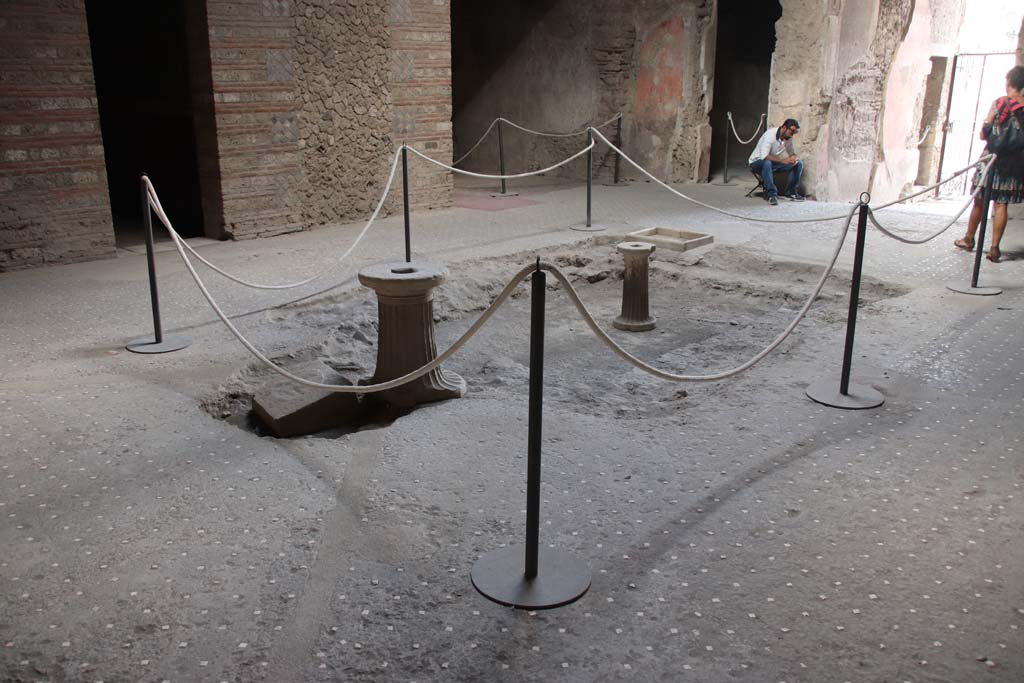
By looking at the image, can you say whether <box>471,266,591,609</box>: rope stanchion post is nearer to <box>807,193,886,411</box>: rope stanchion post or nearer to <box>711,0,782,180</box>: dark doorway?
<box>807,193,886,411</box>: rope stanchion post

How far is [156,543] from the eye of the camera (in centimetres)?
279

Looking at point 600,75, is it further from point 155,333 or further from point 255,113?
point 155,333

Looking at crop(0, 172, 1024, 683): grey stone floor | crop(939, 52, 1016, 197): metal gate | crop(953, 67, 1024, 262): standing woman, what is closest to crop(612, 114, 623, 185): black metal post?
crop(953, 67, 1024, 262): standing woman

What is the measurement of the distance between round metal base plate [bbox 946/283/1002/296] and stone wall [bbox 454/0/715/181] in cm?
585

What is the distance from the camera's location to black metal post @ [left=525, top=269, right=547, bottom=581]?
8.07 feet

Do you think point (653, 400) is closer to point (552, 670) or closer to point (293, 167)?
point (552, 670)

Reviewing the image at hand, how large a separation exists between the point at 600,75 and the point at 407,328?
8.36 metres

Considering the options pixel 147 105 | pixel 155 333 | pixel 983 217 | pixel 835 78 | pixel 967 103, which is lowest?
pixel 155 333

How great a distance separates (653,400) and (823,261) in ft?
9.87

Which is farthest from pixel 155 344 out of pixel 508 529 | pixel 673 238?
pixel 673 238

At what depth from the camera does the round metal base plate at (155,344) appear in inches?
186

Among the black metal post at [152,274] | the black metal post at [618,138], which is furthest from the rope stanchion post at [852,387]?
the black metal post at [618,138]

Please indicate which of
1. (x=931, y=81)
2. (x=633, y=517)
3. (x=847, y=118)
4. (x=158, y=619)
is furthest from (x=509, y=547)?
(x=931, y=81)

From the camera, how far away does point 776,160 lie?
984 centimetres
